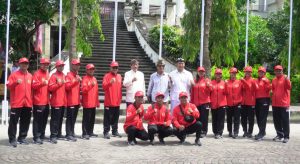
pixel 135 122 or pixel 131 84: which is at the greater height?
pixel 131 84

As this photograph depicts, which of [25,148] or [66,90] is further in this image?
[66,90]

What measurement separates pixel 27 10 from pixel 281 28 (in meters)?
16.7

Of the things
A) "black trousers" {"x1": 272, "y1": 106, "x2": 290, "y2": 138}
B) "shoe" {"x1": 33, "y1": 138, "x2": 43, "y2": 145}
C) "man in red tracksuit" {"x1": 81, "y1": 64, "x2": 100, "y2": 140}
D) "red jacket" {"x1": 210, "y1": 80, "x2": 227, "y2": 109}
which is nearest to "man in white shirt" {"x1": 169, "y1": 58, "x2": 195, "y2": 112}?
"red jacket" {"x1": 210, "y1": 80, "x2": 227, "y2": 109}

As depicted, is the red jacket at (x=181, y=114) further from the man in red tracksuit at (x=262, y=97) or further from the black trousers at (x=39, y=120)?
the black trousers at (x=39, y=120)

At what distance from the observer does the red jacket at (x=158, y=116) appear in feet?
37.9

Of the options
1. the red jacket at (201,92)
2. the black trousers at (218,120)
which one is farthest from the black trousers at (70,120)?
the black trousers at (218,120)

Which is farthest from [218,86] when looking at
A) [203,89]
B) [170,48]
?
[170,48]

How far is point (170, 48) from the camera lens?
26812mm

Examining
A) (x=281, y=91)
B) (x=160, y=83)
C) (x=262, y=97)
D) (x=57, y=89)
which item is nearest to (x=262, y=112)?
(x=262, y=97)

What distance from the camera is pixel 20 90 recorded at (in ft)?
35.9

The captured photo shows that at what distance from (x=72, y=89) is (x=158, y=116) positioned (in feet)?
7.34

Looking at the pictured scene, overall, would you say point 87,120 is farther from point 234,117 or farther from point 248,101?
point 248,101

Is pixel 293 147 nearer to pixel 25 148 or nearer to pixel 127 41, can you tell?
pixel 25 148

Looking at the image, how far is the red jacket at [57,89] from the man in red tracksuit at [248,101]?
15.8ft
